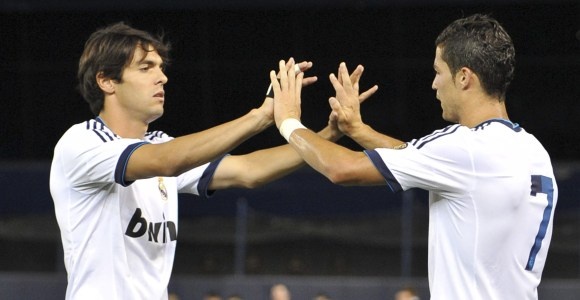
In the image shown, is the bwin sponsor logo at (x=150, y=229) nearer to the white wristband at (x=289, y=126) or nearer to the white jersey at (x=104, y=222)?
the white jersey at (x=104, y=222)

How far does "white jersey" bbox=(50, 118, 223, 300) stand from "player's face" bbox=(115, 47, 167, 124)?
16 cm

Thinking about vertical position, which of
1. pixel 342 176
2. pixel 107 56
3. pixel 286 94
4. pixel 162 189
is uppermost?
pixel 107 56

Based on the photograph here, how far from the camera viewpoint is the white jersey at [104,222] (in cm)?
431

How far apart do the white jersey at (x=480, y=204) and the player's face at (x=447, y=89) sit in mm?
163

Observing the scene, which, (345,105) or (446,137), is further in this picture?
(345,105)

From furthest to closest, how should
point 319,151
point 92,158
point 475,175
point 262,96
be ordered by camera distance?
1. point 262,96
2. point 92,158
3. point 319,151
4. point 475,175

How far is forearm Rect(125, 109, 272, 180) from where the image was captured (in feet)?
13.8

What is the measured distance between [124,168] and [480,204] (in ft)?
4.47

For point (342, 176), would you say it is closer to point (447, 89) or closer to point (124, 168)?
point (447, 89)

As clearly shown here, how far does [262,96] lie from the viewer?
53.3 feet

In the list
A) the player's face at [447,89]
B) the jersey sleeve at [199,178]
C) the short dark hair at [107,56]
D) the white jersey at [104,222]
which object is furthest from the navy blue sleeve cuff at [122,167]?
the player's face at [447,89]

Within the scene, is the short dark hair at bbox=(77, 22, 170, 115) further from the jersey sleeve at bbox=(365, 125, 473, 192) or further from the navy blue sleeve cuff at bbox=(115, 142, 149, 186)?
the jersey sleeve at bbox=(365, 125, 473, 192)

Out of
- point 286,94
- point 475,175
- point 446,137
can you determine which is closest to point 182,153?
point 286,94

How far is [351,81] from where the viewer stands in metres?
4.82
